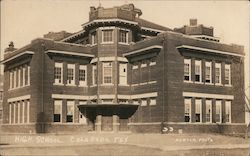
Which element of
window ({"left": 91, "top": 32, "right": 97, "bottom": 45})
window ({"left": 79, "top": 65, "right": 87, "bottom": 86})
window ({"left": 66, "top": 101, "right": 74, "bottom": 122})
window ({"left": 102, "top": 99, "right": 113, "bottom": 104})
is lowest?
window ({"left": 66, "top": 101, "right": 74, "bottom": 122})

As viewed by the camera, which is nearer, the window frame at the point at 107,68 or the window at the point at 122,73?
the window frame at the point at 107,68

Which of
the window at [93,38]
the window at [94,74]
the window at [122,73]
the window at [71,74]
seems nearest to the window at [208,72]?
the window at [122,73]

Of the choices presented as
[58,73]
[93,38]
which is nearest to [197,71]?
[93,38]

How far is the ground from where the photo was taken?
19.6 meters

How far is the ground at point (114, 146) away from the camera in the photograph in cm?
1956

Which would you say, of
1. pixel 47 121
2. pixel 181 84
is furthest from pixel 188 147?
pixel 47 121

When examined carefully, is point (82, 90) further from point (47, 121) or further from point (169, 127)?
point (169, 127)

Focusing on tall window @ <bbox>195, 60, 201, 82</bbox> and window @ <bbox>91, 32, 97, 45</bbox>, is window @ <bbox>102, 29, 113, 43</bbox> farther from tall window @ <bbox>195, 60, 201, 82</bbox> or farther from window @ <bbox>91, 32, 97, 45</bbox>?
tall window @ <bbox>195, 60, 201, 82</bbox>

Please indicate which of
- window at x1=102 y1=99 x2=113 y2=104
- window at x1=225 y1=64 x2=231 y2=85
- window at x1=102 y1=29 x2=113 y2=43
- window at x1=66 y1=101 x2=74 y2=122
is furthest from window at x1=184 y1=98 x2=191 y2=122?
window at x1=66 y1=101 x2=74 y2=122

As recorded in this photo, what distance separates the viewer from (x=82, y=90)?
3288cm

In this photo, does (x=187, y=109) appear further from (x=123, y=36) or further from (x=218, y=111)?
(x=123, y=36)

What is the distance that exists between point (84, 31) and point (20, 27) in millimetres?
14989

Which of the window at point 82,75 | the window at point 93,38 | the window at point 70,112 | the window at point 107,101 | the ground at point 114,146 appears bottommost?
the ground at point 114,146

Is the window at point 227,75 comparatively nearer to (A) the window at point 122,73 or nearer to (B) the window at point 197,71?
(B) the window at point 197,71
